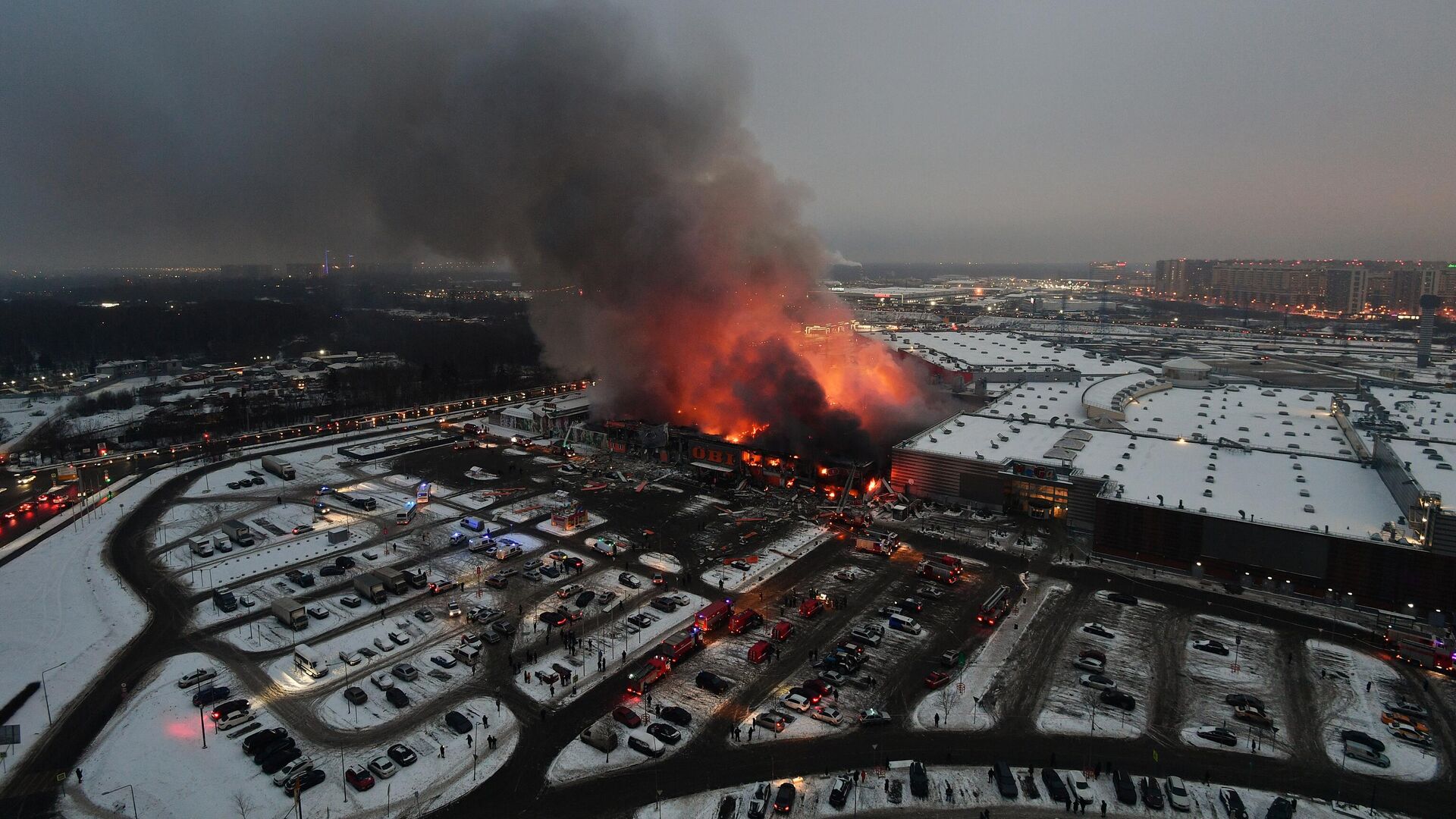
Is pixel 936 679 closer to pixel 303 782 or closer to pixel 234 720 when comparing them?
pixel 303 782

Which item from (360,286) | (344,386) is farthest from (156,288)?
(344,386)

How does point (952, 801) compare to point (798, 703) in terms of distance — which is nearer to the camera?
point (952, 801)

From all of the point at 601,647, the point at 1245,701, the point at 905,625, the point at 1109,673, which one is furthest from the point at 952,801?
the point at 601,647

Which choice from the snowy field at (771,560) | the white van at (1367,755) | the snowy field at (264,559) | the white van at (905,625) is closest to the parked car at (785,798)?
the white van at (905,625)

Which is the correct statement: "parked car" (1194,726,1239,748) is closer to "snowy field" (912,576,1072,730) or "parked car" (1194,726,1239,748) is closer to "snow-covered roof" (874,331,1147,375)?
"snowy field" (912,576,1072,730)

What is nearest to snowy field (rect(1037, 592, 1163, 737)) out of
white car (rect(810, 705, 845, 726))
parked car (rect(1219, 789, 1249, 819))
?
parked car (rect(1219, 789, 1249, 819))

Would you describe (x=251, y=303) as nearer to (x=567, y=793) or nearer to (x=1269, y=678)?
(x=567, y=793)

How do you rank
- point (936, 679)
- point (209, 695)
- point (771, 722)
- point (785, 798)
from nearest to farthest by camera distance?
point (785, 798) → point (771, 722) → point (209, 695) → point (936, 679)
